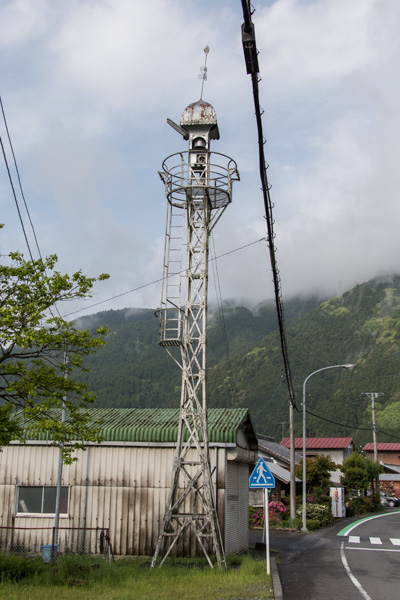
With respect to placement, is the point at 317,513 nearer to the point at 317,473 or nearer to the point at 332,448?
the point at 317,473

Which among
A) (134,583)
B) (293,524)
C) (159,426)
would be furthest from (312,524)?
(134,583)

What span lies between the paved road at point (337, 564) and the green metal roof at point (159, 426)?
4.22 meters

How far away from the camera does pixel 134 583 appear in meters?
12.9

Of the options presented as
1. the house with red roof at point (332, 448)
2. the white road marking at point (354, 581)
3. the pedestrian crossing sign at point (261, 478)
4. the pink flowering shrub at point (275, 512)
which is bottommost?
the pink flowering shrub at point (275, 512)

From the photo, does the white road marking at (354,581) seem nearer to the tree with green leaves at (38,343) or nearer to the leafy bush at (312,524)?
the tree with green leaves at (38,343)

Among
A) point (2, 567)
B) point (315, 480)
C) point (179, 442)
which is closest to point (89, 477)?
point (179, 442)

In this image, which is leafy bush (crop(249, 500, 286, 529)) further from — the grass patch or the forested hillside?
the forested hillside

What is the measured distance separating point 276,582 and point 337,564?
5.22 metres

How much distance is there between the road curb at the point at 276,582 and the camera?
11.9m

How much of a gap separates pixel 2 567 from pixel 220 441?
293 inches

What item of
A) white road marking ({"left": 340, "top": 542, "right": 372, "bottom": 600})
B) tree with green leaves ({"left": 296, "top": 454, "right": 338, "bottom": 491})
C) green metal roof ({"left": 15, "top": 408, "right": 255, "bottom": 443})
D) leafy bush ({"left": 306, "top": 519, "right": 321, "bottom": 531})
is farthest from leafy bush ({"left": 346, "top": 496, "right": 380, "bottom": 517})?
green metal roof ({"left": 15, "top": 408, "right": 255, "bottom": 443})

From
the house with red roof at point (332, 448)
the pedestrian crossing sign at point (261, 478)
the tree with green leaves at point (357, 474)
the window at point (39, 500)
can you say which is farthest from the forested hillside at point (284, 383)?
the pedestrian crossing sign at point (261, 478)

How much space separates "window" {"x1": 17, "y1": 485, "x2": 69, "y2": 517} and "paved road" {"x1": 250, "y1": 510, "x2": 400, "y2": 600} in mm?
7160

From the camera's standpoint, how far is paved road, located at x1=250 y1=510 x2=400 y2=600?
43.6ft
